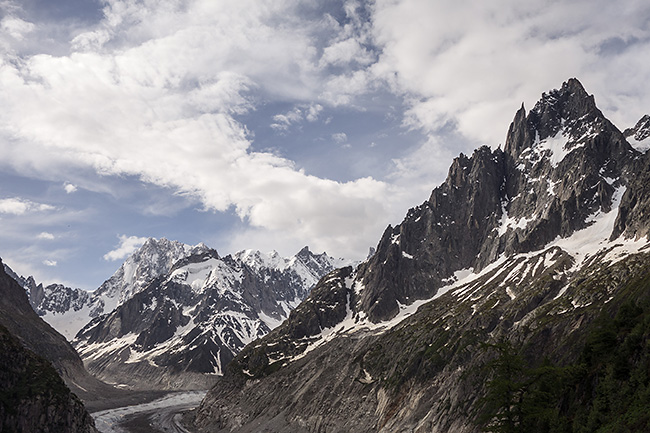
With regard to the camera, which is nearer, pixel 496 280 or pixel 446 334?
pixel 446 334

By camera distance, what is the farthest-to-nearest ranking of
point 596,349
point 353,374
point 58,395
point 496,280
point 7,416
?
point 496,280 → point 353,374 → point 58,395 → point 7,416 → point 596,349

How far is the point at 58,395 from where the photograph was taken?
133000 mm

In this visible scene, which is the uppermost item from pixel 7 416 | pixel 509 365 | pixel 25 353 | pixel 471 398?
pixel 25 353

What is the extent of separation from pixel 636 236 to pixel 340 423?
120 meters

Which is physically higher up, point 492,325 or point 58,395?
point 58,395

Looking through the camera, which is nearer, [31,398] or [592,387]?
[592,387]

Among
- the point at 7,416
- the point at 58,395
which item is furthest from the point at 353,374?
the point at 7,416

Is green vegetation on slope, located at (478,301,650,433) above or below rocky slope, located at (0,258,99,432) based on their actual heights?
below

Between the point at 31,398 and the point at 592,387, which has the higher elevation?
the point at 31,398

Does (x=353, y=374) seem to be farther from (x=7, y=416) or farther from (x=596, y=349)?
(x=596, y=349)

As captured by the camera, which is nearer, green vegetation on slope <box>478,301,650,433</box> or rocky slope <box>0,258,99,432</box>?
green vegetation on slope <box>478,301,650,433</box>

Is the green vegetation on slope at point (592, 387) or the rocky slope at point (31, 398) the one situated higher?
the rocky slope at point (31, 398)

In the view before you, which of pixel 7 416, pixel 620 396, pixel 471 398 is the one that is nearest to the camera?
pixel 620 396

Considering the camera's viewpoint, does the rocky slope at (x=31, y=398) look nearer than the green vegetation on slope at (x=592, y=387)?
No
